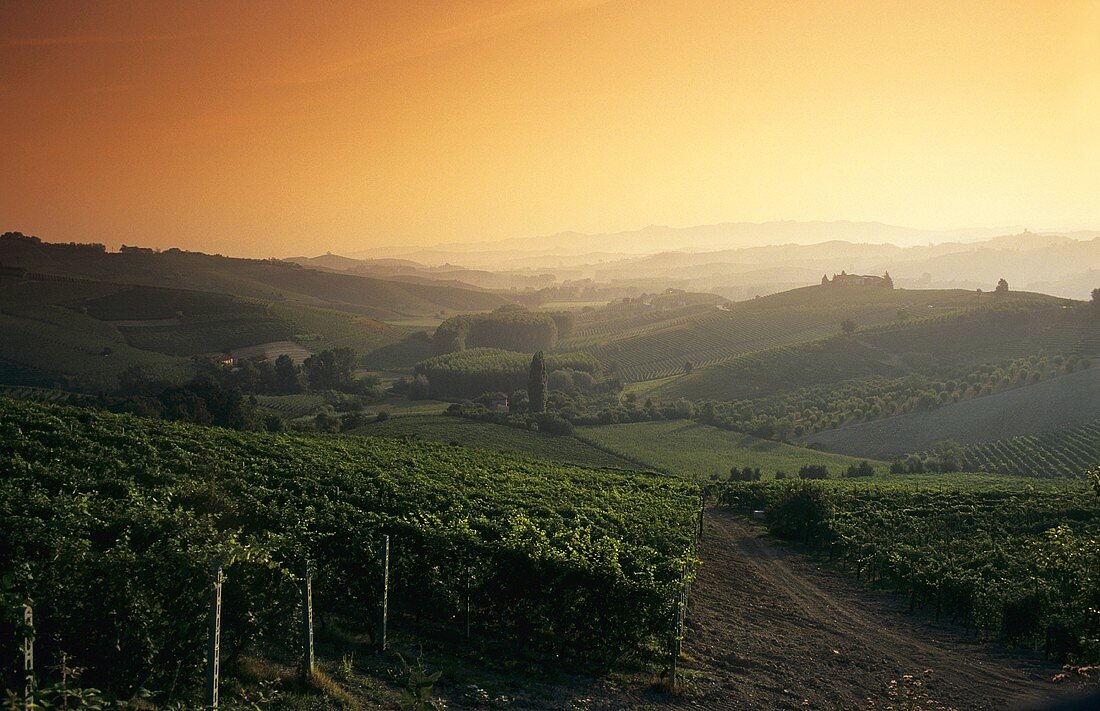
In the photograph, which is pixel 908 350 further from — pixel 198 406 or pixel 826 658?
pixel 826 658

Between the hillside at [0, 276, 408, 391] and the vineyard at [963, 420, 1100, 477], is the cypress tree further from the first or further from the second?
the vineyard at [963, 420, 1100, 477]

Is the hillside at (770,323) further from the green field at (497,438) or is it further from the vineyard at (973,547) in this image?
A: the vineyard at (973,547)

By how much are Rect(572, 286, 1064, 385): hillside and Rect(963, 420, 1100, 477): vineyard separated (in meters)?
52.1

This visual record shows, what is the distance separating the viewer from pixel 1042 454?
6719cm

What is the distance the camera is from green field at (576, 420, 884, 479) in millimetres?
70062

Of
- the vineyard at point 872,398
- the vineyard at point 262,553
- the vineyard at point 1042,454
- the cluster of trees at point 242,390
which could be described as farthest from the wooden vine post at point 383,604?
the vineyard at point 872,398

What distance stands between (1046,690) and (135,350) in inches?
5026

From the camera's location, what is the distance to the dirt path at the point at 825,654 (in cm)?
1290

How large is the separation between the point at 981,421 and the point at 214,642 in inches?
3738

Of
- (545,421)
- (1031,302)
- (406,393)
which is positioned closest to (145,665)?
(545,421)

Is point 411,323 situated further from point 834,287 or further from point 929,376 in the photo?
point 929,376

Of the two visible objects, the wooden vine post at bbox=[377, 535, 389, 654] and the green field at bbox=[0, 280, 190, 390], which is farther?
the green field at bbox=[0, 280, 190, 390]

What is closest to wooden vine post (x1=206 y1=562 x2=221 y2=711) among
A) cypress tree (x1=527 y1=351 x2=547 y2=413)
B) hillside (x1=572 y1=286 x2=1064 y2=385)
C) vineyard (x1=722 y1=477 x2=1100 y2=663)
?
vineyard (x1=722 y1=477 x2=1100 y2=663)

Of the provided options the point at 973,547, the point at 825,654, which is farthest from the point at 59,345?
the point at 973,547
